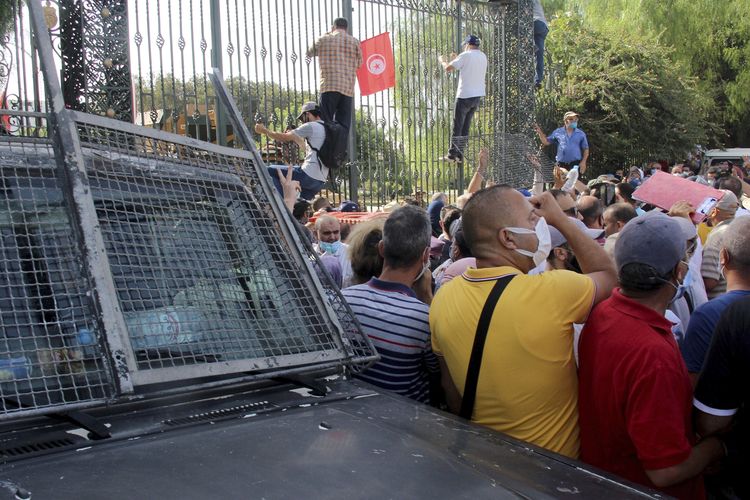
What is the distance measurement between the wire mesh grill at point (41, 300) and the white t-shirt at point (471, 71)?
376 inches

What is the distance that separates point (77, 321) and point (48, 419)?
312mm

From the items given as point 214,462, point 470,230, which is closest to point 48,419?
point 214,462

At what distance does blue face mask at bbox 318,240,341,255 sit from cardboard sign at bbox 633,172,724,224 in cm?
229

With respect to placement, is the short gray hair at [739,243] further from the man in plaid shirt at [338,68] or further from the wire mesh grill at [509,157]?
the wire mesh grill at [509,157]

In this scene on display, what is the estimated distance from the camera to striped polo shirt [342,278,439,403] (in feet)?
10.2

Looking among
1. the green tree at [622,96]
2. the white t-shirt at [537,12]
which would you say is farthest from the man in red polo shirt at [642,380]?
the green tree at [622,96]

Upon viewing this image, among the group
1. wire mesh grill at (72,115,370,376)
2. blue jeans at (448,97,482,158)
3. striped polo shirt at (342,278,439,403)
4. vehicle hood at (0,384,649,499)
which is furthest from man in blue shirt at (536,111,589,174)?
vehicle hood at (0,384,649,499)

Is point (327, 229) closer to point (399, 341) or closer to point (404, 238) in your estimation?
point (404, 238)

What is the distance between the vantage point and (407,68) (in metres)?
12.8

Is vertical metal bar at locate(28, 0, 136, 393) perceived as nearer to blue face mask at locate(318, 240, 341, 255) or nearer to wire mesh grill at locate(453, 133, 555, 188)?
blue face mask at locate(318, 240, 341, 255)

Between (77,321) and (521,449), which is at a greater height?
(77,321)

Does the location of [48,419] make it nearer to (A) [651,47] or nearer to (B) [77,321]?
(B) [77,321]

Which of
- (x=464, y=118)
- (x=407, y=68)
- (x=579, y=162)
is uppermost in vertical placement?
(x=407, y=68)

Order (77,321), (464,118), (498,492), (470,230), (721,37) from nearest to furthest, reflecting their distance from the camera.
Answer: (498,492) → (77,321) → (470,230) → (464,118) → (721,37)
